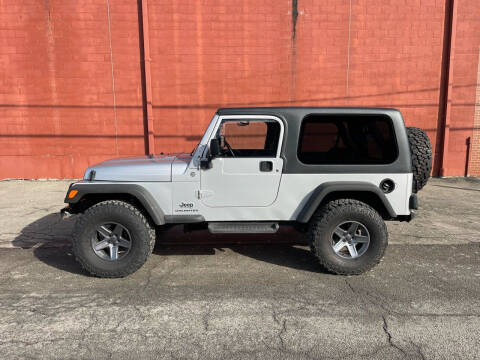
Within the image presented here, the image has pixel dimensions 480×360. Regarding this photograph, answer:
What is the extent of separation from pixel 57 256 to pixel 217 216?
7.60 feet

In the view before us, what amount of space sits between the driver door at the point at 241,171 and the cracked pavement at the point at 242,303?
877 mm

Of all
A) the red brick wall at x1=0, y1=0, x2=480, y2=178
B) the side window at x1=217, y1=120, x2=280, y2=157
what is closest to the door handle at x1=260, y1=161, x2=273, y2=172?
the side window at x1=217, y1=120, x2=280, y2=157

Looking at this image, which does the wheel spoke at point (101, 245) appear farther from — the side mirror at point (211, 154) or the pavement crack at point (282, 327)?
the pavement crack at point (282, 327)

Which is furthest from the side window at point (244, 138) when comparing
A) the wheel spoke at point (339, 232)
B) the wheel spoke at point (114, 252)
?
the wheel spoke at point (114, 252)

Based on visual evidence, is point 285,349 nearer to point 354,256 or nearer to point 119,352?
point 119,352

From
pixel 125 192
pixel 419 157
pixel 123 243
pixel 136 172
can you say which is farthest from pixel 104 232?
pixel 419 157

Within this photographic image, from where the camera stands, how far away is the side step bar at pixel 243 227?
3750 millimetres

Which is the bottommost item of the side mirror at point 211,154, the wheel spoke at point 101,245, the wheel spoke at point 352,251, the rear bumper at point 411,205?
the wheel spoke at point 352,251

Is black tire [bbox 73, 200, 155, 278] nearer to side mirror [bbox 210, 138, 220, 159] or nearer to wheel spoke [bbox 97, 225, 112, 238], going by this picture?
wheel spoke [bbox 97, 225, 112, 238]

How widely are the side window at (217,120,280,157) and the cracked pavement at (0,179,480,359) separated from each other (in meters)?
1.39

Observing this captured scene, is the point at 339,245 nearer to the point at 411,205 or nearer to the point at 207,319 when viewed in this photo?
the point at 411,205

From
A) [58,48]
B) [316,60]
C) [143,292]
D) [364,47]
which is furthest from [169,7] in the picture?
[143,292]

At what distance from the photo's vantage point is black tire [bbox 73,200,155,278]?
3.64 metres

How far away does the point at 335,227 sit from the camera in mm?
3672
